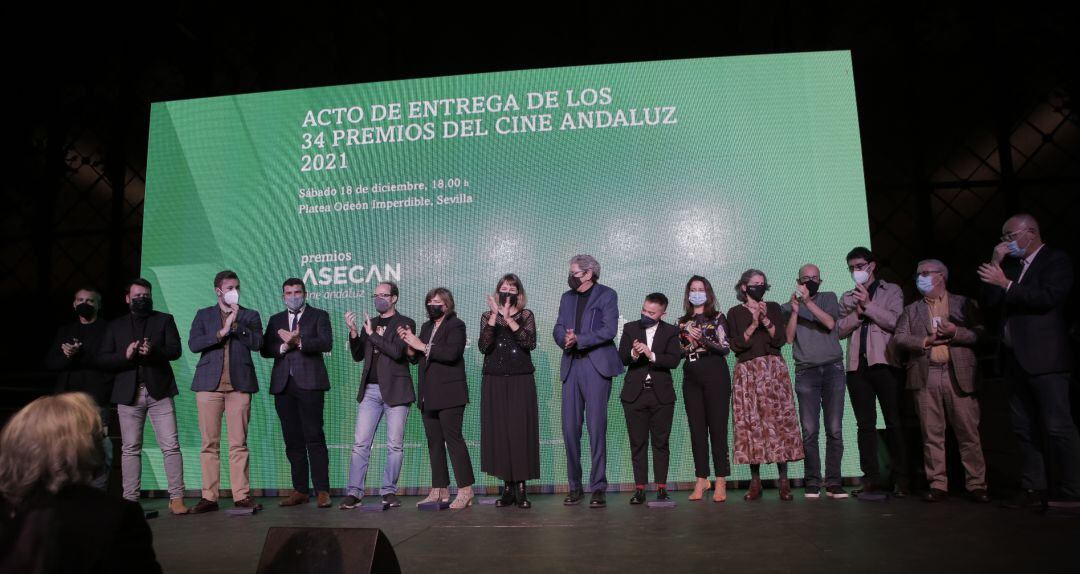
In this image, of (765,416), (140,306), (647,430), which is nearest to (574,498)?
(647,430)

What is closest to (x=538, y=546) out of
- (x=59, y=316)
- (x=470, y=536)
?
(x=470, y=536)

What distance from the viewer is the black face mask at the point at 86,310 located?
4867mm

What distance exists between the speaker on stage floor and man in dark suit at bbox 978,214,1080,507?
3.42m

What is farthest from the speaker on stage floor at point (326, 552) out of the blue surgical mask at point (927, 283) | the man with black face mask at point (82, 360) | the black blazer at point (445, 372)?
the blue surgical mask at point (927, 283)

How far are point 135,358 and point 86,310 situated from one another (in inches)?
18.9

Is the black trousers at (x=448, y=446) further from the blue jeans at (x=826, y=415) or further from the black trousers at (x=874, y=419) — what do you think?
the black trousers at (x=874, y=419)

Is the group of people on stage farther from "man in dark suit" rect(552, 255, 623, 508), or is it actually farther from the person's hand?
the person's hand

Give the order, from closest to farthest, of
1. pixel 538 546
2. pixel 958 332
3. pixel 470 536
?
pixel 538 546 → pixel 470 536 → pixel 958 332

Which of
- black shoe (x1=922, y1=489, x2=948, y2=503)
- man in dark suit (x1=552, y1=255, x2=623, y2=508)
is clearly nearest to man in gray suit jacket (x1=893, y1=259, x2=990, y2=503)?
black shoe (x1=922, y1=489, x2=948, y2=503)

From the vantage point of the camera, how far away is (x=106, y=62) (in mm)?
8562

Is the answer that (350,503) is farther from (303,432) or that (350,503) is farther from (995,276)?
(995,276)

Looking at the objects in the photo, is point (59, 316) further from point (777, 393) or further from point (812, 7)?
point (812, 7)

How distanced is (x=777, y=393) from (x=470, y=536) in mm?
2167

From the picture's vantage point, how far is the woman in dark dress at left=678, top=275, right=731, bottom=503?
4754 millimetres
